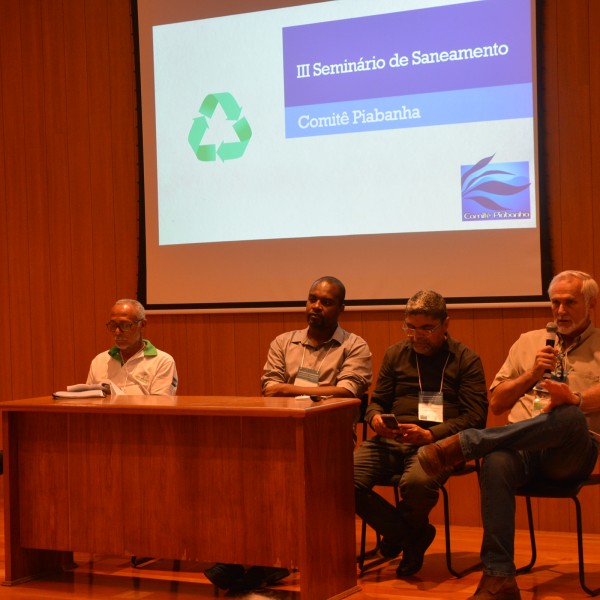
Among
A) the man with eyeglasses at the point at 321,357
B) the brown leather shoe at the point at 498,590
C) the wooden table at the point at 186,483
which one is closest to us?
the brown leather shoe at the point at 498,590

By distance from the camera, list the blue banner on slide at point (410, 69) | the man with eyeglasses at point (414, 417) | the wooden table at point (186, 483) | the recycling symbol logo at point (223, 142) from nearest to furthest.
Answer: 1. the wooden table at point (186, 483)
2. the man with eyeglasses at point (414, 417)
3. the blue banner on slide at point (410, 69)
4. the recycling symbol logo at point (223, 142)

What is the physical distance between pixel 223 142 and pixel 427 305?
7.07ft

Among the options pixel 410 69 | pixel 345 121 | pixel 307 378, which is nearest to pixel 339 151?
pixel 345 121

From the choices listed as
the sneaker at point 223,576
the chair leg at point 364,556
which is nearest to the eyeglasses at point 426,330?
the chair leg at point 364,556

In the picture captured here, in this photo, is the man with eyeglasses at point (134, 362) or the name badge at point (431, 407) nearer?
the name badge at point (431, 407)

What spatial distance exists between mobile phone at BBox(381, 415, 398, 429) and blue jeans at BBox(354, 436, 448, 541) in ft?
0.67

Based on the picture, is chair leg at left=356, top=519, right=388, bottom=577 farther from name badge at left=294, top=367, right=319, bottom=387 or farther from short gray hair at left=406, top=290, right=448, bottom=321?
short gray hair at left=406, top=290, right=448, bottom=321

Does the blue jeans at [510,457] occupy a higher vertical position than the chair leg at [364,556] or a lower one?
higher

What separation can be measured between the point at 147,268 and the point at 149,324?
359 mm

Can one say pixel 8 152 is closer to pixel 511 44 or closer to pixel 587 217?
pixel 511 44

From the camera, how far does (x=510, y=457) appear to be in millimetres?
3609

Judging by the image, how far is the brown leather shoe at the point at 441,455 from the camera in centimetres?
362

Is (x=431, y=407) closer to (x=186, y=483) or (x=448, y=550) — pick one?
(x=448, y=550)

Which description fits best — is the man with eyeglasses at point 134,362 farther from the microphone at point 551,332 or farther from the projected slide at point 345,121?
the microphone at point 551,332
